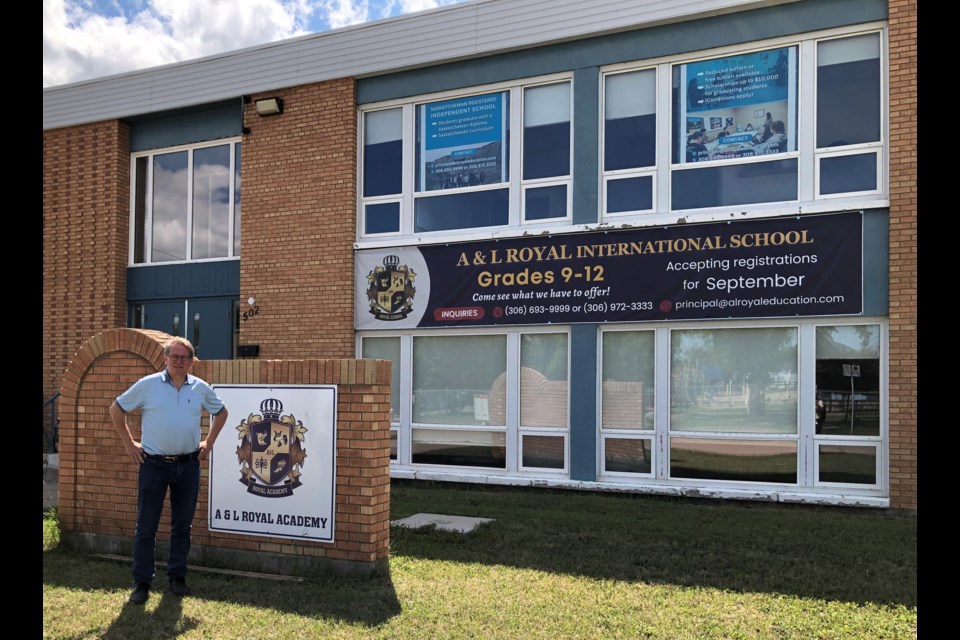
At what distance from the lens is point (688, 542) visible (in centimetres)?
729

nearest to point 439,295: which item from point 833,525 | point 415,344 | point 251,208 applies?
point 415,344

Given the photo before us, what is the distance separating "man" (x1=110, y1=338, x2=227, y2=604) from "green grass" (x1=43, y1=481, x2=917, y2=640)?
0.28 meters

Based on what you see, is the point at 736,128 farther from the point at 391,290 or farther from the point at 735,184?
the point at 391,290

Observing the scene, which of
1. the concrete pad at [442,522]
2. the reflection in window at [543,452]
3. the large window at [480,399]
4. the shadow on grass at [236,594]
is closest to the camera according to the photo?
the shadow on grass at [236,594]

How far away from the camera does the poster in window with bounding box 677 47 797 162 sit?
31.2 feet

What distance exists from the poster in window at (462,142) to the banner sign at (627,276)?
1.01m

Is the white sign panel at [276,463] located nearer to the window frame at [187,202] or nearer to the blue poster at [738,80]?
the blue poster at [738,80]

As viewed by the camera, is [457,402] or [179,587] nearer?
[179,587]

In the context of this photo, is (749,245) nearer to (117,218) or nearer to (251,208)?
(251,208)

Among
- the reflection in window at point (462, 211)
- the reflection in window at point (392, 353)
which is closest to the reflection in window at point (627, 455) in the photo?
the reflection in window at point (392, 353)

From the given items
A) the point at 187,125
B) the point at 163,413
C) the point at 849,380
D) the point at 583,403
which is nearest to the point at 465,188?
the point at 583,403

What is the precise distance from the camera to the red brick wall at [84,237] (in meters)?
13.6

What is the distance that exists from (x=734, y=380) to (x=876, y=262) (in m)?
2.09

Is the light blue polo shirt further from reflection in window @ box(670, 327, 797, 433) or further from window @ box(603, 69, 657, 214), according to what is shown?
window @ box(603, 69, 657, 214)
